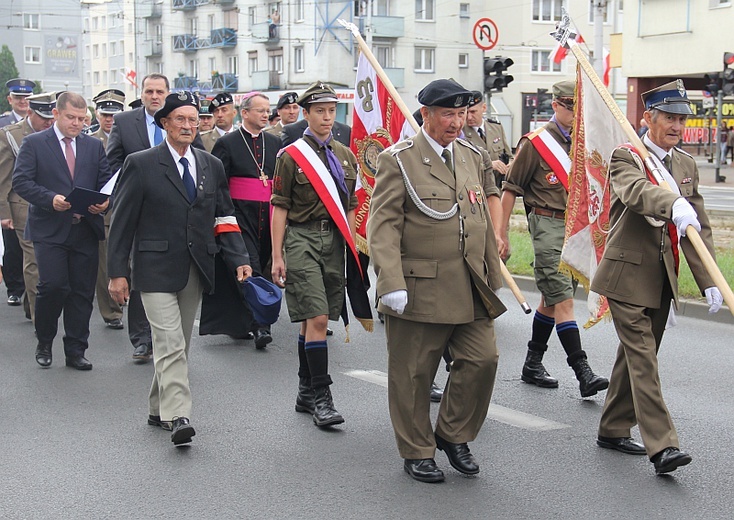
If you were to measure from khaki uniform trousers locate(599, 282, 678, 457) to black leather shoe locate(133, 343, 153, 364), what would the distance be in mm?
Result: 4082

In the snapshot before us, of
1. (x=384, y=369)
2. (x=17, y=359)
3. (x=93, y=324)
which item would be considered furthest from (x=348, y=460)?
(x=93, y=324)

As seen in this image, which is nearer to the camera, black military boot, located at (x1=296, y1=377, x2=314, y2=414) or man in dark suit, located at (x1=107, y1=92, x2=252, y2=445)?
man in dark suit, located at (x1=107, y1=92, x2=252, y2=445)

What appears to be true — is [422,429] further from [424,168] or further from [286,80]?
[286,80]

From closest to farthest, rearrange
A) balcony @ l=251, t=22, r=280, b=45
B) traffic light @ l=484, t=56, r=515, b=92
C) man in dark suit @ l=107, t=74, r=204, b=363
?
man in dark suit @ l=107, t=74, r=204, b=363 → traffic light @ l=484, t=56, r=515, b=92 → balcony @ l=251, t=22, r=280, b=45

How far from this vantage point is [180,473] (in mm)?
5930

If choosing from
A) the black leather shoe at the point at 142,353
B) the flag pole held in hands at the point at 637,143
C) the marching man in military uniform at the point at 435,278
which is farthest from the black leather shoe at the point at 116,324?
the marching man in military uniform at the point at 435,278

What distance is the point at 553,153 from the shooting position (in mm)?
7668

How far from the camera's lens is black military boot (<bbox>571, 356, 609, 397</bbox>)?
7.37 m

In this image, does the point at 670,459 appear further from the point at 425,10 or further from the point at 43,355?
the point at 425,10

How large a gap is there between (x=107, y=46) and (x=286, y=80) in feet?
123

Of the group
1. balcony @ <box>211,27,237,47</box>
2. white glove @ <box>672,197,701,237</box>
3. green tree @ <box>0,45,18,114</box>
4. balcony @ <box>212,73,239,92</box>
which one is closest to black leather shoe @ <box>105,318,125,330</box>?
white glove @ <box>672,197,701,237</box>

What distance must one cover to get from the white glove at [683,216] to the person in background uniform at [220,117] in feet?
24.6

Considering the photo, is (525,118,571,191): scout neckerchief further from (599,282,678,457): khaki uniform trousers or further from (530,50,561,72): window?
(530,50,561,72): window

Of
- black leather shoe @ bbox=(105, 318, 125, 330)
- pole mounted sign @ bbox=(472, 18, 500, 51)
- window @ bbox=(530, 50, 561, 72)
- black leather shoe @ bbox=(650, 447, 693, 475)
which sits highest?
window @ bbox=(530, 50, 561, 72)
